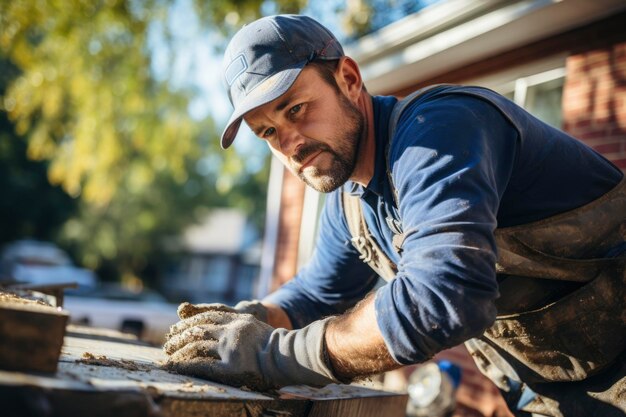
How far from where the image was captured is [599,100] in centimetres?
360

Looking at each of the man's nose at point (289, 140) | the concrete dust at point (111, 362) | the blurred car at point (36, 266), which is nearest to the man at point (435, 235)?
the man's nose at point (289, 140)

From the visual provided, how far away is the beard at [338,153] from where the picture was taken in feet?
6.36

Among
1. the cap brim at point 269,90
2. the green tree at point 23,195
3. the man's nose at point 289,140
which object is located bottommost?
the green tree at point 23,195

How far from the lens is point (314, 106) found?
191cm

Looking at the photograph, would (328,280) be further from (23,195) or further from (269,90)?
(23,195)

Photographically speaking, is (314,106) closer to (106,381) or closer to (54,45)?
(106,381)

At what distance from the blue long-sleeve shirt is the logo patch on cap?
19.5 inches

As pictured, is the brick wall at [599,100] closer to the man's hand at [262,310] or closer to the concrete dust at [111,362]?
the man's hand at [262,310]

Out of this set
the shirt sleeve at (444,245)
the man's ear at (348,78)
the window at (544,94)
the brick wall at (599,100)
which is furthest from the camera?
the window at (544,94)

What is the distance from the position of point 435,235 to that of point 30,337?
0.94 meters

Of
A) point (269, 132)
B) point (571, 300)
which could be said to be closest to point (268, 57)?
point (269, 132)

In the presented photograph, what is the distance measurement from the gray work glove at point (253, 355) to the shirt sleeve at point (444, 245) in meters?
0.24

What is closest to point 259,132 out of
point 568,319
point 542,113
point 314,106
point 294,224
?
point 314,106

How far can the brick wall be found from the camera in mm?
3488
